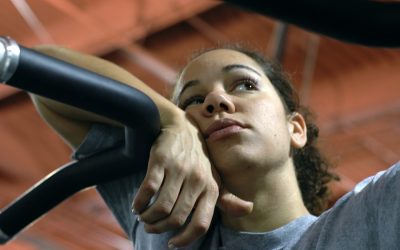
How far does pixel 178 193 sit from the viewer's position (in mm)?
858

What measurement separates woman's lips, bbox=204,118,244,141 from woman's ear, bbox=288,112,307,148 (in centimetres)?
23

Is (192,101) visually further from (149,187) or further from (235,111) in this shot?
(149,187)

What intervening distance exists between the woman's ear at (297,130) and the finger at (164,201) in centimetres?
53

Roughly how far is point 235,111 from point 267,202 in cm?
17

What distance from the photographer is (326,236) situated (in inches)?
37.9

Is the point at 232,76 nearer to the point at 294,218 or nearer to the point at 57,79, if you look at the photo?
the point at 294,218

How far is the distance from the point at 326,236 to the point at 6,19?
2.18m

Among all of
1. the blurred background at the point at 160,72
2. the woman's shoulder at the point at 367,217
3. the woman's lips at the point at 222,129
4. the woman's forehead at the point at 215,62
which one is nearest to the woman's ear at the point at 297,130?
the woman's forehead at the point at 215,62

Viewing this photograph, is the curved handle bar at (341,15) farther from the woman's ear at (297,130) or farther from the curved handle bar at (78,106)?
the woman's ear at (297,130)

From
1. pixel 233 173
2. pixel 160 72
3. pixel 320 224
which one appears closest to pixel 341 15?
pixel 320 224

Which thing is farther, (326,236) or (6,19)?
(6,19)

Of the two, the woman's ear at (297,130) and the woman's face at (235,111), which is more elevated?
the woman's face at (235,111)

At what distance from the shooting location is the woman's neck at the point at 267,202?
1.20 m

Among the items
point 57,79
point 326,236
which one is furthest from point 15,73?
point 326,236
